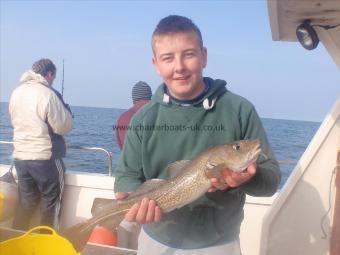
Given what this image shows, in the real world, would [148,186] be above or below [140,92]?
below

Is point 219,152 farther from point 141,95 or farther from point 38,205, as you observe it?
point 38,205

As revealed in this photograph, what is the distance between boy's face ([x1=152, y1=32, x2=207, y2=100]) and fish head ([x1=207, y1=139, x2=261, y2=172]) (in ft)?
1.41

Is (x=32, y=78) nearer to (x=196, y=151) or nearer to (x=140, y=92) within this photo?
(x=140, y=92)

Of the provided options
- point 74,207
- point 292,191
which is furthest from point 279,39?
point 74,207

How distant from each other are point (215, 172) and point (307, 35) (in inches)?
61.5

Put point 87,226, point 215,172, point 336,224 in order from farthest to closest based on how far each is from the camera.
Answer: point 336,224, point 87,226, point 215,172

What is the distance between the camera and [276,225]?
4.21m

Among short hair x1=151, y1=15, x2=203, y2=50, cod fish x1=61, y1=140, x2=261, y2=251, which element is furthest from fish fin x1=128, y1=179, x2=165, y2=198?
short hair x1=151, y1=15, x2=203, y2=50

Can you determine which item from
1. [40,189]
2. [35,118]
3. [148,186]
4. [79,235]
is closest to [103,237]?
[40,189]

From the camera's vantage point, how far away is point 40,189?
598 cm

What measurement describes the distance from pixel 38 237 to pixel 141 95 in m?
3.02

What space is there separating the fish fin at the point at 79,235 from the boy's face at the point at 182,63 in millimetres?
1201

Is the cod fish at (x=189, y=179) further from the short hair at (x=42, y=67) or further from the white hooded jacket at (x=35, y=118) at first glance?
the short hair at (x=42, y=67)

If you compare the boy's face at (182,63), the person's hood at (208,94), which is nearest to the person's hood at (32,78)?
the person's hood at (208,94)
